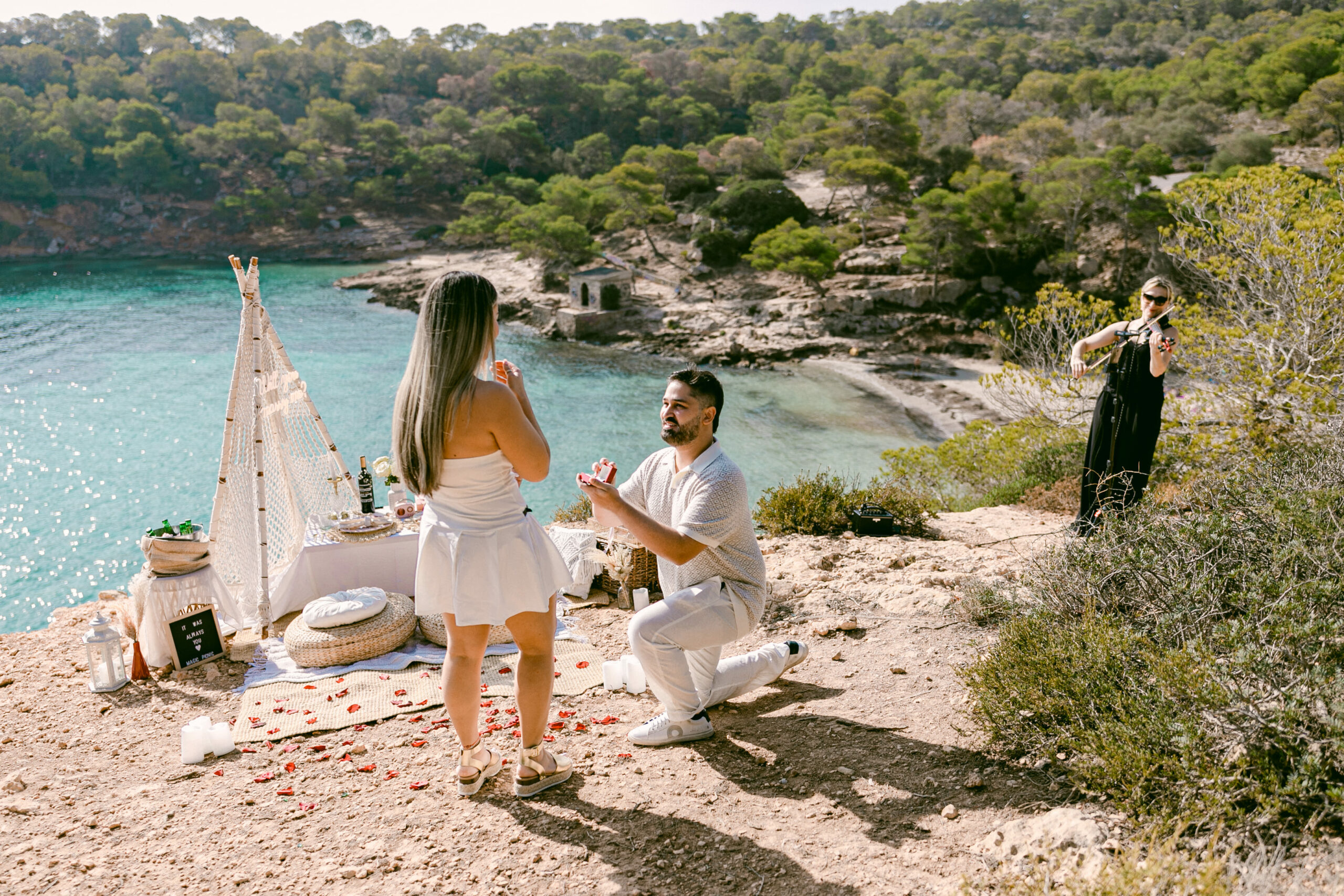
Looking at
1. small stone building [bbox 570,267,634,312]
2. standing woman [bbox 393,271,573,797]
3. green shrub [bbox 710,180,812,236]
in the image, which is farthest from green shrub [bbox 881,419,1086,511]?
green shrub [bbox 710,180,812,236]

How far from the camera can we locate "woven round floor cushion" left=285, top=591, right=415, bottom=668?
14.0 feet

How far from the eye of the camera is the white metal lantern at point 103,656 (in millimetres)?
4035

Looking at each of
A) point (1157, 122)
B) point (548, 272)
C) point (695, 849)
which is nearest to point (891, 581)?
point (695, 849)

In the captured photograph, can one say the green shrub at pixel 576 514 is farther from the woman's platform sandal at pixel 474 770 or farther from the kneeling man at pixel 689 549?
the woman's platform sandal at pixel 474 770

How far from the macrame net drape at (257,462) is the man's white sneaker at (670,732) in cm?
290

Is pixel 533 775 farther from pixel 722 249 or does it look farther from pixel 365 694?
pixel 722 249

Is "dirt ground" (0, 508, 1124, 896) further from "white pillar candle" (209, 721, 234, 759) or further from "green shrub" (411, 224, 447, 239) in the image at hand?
"green shrub" (411, 224, 447, 239)

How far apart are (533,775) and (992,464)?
8170mm

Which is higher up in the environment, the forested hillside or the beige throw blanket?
the forested hillside

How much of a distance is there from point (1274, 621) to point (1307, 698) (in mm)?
540

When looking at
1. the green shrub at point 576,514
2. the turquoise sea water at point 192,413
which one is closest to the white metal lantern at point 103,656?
the green shrub at point 576,514

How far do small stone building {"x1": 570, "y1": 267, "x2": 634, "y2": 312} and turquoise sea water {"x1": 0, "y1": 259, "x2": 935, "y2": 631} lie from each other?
220 cm

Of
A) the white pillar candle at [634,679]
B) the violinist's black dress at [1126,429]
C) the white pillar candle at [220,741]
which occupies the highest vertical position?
the violinist's black dress at [1126,429]

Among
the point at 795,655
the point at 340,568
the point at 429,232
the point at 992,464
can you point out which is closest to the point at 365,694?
the point at 340,568
